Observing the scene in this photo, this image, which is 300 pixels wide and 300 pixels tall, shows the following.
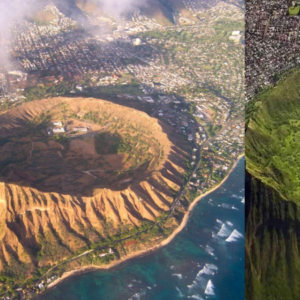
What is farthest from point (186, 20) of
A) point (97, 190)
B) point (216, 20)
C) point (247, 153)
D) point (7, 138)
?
point (247, 153)

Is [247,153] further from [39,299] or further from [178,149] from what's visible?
[178,149]

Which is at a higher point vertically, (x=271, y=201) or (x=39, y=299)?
(x=271, y=201)

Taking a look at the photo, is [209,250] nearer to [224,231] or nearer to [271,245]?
[224,231]

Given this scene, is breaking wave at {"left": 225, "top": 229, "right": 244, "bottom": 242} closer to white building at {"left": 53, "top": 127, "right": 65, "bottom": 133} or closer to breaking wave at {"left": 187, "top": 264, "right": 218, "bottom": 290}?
breaking wave at {"left": 187, "top": 264, "right": 218, "bottom": 290}

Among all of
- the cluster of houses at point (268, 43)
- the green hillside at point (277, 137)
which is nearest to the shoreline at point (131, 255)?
the green hillside at point (277, 137)

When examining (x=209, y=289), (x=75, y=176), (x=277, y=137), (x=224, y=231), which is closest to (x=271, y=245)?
(x=277, y=137)

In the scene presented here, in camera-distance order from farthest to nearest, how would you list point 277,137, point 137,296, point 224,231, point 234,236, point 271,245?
point 224,231 < point 234,236 < point 137,296 < point 277,137 < point 271,245

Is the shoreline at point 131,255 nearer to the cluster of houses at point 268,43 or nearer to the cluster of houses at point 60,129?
the cluster of houses at point 268,43
